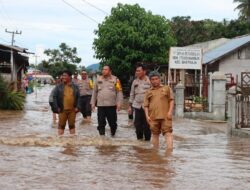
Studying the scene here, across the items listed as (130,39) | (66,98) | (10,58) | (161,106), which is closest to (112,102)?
(66,98)

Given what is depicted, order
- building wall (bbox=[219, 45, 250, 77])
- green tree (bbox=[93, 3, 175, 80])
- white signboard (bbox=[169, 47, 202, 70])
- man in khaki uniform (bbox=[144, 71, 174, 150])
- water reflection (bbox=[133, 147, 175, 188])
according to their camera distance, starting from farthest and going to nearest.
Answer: green tree (bbox=[93, 3, 175, 80]) → building wall (bbox=[219, 45, 250, 77]) → white signboard (bbox=[169, 47, 202, 70]) → man in khaki uniform (bbox=[144, 71, 174, 150]) → water reflection (bbox=[133, 147, 175, 188])

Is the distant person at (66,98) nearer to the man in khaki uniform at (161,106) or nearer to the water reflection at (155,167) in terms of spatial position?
the water reflection at (155,167)

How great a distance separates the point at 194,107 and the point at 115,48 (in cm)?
1787

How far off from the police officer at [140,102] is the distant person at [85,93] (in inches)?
198

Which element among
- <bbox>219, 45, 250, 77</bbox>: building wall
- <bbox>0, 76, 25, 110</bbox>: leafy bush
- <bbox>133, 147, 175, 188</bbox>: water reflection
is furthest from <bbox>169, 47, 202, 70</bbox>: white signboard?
<bbox>219, 45, 250, 77</bbox>: building wall

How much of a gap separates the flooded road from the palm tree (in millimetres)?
42173

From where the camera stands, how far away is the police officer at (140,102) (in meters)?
10.8

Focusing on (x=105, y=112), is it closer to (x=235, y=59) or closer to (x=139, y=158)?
(x=139, y=158)

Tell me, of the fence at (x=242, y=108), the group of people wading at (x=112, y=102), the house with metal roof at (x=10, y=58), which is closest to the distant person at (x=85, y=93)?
the group of people wading at (x=112, y=102)

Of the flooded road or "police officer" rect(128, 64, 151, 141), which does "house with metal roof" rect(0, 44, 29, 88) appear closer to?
the flooded road

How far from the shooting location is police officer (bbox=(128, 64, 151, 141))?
1084 cm

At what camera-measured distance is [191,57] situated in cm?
2070

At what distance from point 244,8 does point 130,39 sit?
21210 mm

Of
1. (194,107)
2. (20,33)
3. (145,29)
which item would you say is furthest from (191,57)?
(20,33)
